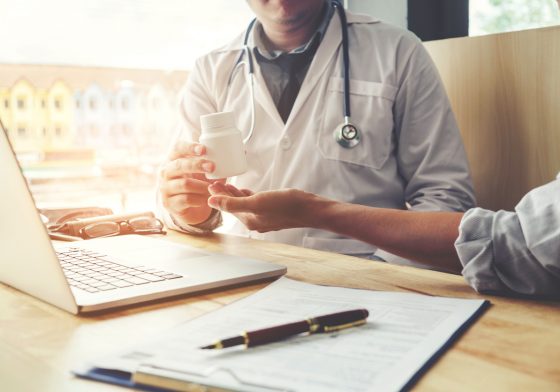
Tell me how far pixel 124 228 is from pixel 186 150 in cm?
24

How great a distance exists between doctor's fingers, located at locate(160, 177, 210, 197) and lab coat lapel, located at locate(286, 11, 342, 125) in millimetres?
330

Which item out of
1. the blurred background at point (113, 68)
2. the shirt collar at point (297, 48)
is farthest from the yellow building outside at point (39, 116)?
the shirt collar at point (297, 48)

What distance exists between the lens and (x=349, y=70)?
1.38 metres

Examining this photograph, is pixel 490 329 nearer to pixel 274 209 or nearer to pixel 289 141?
pixel 274 209

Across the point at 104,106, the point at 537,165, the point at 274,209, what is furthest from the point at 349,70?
the point at 104,106

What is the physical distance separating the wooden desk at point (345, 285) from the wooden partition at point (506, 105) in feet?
1.92

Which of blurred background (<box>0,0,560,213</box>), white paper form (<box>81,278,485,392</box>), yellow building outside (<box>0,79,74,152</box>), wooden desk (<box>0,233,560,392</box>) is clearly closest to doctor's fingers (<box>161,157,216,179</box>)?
wooden desk (<box>0,233,560,392</box>)

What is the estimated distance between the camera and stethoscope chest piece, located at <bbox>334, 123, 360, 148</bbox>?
4.36 ft

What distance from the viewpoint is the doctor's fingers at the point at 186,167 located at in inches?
37.7

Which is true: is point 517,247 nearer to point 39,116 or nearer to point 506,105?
point 506,105

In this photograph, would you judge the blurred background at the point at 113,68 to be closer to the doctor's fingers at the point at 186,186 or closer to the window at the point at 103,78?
the window at the point at 103,78

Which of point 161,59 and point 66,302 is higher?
point 161,59

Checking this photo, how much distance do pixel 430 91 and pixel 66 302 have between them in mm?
949

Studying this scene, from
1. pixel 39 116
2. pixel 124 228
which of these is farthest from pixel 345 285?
pixel 39 116
